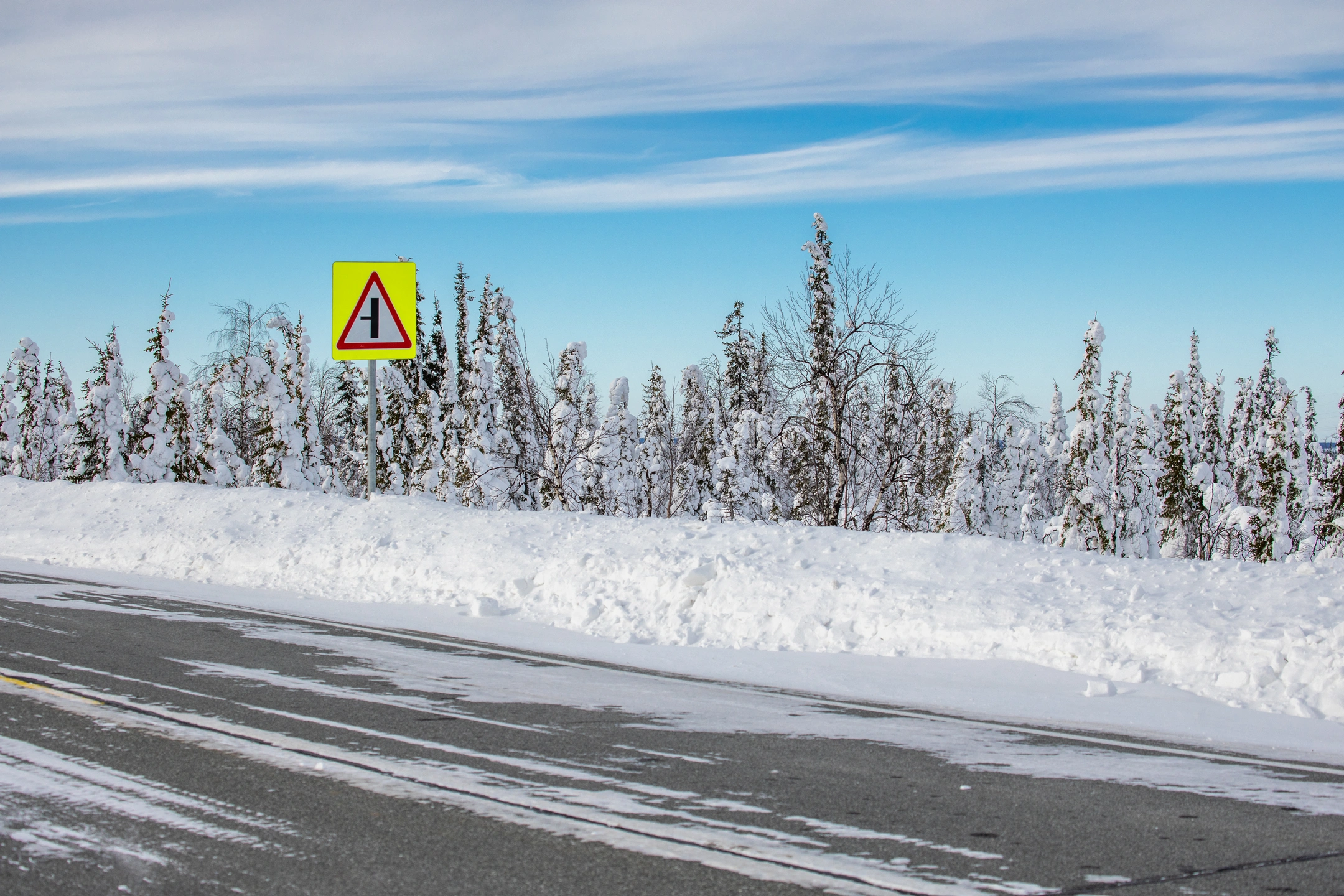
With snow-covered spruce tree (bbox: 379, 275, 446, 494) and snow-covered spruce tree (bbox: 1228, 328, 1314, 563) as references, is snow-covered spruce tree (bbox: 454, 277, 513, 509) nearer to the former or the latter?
snow-covered spruce tree (bbox: 379, 275, 446, 494)

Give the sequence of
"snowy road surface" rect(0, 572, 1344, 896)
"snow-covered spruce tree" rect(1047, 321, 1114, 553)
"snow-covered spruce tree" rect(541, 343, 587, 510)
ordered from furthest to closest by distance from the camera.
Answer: "snow-covered spruce tree" rect(1047, 321, 1114, 553), "snow-covered spruce tree" rect(541, 343, 587, 510), "snowy road surface" rect(0, 572, 1344, 896)

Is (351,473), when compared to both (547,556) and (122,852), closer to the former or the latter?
(547,556)

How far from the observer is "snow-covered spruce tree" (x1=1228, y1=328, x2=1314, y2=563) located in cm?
4400

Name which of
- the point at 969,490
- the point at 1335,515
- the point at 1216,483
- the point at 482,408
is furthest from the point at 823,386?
the point at 1216,483

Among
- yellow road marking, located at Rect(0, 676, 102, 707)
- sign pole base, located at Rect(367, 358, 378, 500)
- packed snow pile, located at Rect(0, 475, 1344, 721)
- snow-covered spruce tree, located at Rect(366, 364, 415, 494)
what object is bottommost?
yellow road marking, located at Rect(0, 676, 102, 707)

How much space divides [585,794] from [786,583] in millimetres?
5943

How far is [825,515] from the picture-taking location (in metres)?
20.8

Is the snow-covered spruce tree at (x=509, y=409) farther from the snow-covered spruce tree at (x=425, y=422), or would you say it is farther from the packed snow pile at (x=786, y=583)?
the packed snow pile at (x=786, y=583)

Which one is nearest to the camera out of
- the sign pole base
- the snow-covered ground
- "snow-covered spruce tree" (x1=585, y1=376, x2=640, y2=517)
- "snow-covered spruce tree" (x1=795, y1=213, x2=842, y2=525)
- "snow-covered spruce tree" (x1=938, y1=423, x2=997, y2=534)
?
the snow-covered ground

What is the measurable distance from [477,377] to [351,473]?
957 inches

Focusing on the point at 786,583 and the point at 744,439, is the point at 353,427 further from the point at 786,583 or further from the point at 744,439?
the point at 786,583

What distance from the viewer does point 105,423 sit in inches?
1945

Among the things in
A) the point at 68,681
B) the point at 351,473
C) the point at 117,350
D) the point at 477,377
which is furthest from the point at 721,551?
the point at 351,473

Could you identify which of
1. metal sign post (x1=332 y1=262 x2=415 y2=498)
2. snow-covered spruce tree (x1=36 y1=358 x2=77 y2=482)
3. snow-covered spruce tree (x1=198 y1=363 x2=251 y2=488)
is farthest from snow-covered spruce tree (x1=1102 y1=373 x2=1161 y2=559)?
snow-covered spruce tree (x1=36 y1=358 x2=77 y2=482)
